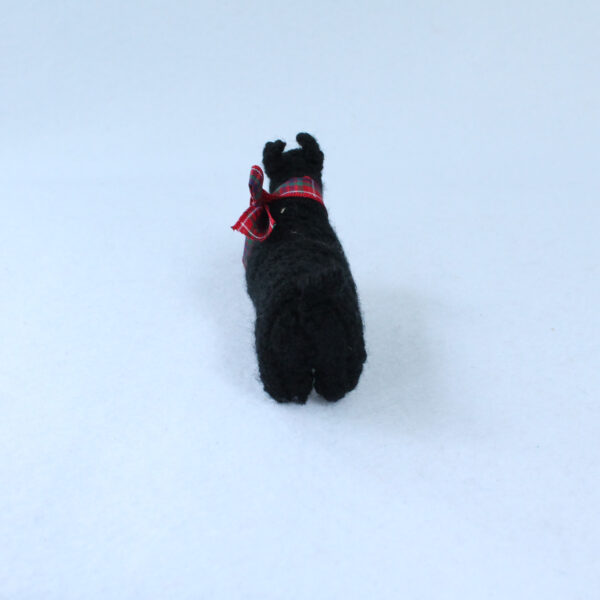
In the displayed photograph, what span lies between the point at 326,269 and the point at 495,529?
1.86 ft

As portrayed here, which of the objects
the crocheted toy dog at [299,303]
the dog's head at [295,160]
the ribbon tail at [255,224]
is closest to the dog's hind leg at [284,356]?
the crocheted toy dog at [299,303]

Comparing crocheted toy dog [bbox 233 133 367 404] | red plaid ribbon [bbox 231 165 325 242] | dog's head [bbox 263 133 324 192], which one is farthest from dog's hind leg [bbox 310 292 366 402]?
dog's head [bbox 263 133 324 192]

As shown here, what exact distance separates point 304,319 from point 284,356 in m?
0.09

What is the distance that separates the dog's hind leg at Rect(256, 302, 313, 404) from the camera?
131cm

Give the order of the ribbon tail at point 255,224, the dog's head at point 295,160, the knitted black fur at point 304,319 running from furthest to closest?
the dog's head at point 295,160 < the ribbon tail at point 255,224 < the knitted black fur at point 304,319

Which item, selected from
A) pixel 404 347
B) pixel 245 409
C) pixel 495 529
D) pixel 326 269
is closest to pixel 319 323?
pixel 326 269

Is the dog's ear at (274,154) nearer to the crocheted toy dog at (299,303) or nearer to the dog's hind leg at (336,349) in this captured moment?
the crocheted toy dog at (299,303)

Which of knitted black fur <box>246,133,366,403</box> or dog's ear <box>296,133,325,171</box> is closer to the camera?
knitted black fur <box>246,133,366,403</box>

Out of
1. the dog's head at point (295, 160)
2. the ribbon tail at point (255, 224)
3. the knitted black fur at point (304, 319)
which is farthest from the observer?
the dog's head at point (295, 160)

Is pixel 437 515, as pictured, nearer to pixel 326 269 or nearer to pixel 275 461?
pixel 275 461

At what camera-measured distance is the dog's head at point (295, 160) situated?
1.70 metres

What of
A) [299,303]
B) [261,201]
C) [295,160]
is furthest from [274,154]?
[299,303]

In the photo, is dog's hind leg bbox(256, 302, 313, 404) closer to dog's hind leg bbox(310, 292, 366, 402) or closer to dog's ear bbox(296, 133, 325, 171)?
dog's hind leg bbox(310, 292, 366, 402)

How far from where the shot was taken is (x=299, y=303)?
1.29 m
